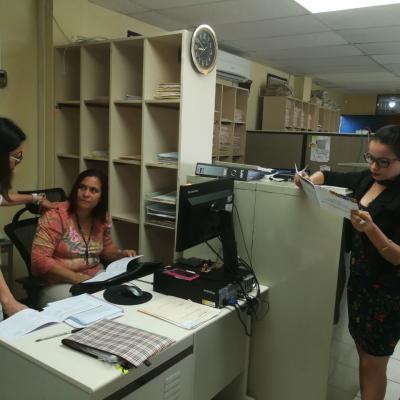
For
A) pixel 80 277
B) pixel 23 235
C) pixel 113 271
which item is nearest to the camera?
pixel 113 271

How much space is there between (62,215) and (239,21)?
269cm

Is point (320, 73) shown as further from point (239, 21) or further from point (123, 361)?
point (123, 361)

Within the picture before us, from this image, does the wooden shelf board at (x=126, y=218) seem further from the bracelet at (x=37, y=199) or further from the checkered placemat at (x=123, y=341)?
the checkered placemat at (x=123, y=341)

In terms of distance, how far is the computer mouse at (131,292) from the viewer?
1816 millimetres

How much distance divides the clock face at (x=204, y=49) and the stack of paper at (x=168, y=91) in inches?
7.4

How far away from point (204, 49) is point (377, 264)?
1.65 meters

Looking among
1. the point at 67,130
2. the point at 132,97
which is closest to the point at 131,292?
the point at 132,97

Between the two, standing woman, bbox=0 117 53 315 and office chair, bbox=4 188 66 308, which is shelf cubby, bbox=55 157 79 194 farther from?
standing woman, bbox=0 117 53 315

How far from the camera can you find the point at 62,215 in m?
2.33

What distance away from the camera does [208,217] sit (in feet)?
6.27

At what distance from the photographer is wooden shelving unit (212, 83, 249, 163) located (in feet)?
15.7

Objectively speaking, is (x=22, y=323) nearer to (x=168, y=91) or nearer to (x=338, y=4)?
(x=168, y=91)

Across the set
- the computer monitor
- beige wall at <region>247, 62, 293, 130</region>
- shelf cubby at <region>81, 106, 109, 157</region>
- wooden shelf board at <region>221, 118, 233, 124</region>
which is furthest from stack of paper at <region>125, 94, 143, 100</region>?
beige wall at <region>247, 62, 293, 130</region>

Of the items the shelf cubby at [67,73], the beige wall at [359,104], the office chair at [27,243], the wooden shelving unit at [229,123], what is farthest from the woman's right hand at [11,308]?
the beige wall at [359,104]
